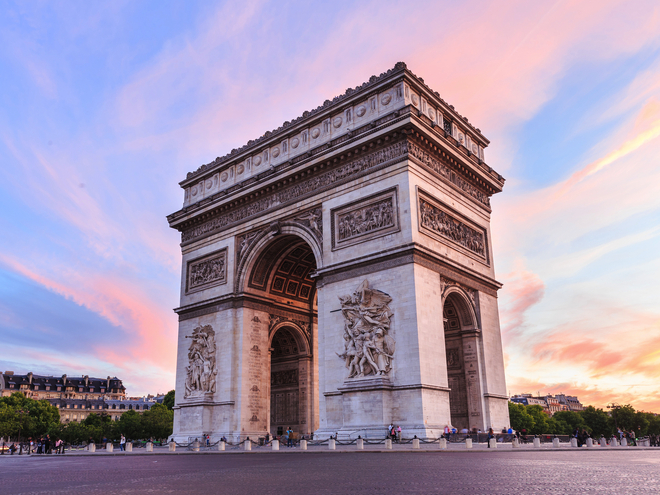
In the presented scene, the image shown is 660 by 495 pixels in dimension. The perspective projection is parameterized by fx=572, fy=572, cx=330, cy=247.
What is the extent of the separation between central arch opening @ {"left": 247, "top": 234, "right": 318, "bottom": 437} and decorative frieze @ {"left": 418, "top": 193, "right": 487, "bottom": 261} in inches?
303

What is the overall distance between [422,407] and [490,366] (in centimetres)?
648

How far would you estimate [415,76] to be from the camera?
2619 centimetres

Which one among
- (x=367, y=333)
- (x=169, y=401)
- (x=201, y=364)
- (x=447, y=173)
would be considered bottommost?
(x=169, y=401)

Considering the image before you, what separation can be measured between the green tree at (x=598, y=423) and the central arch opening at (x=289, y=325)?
71.8m

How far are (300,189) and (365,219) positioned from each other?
484 cm

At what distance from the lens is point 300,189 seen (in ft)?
94.4

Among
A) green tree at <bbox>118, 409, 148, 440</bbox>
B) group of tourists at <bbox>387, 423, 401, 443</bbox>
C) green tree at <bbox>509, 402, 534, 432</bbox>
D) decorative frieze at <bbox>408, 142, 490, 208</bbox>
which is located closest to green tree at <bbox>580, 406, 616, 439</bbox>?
green tree at <bbox>509, 402, 534, 432</bbox>

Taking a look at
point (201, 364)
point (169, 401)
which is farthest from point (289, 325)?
point (169, 401)

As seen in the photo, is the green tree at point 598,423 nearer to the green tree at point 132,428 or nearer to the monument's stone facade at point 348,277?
the green tree at point 132,428

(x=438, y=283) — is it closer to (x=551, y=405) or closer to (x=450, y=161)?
(x=450, y=161)

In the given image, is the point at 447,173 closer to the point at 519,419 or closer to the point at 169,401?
the point at 519,419

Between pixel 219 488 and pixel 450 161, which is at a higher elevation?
pixel 450 161

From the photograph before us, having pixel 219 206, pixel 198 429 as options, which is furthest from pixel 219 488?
pixel 219 206

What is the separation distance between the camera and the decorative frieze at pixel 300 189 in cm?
2534
